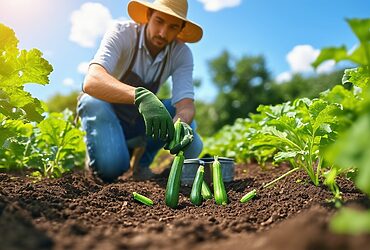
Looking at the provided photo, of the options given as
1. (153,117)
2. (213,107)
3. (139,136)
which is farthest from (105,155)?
(213,107)

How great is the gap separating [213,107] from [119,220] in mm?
36833

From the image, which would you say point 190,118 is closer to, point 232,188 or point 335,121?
point 232,188

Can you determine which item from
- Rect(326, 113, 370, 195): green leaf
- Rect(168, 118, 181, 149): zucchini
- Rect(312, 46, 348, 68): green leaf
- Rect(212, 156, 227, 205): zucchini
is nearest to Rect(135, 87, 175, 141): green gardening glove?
Rect(168, 118, 181, 149): zucchini

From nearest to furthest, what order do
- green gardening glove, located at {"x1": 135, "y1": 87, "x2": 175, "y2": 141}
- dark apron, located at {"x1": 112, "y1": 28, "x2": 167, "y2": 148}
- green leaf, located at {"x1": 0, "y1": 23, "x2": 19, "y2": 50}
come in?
1. green leaf, located at {"x1": 0, "y1": 23, "x2": 19, "y2": 50}
2. green gardening glove, located at {"x1": 135, "y1": 87, "x2": 175, "y2": 141}
3. dark apron, located at {"x1": 112, "y1": 28, "x2": 167, "y2": 148}

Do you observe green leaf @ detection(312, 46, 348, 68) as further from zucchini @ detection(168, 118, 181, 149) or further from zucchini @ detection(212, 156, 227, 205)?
zucchini @ detection(168, 118, 181, 149)

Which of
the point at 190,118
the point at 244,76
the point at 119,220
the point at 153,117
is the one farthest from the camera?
the point at 244,76

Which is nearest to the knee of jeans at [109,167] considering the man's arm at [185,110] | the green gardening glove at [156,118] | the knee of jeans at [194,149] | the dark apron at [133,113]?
the dark apron at [133,113]

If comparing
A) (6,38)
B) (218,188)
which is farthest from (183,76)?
(6,38)

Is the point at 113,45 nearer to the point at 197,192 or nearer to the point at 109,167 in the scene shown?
the point at 109,167

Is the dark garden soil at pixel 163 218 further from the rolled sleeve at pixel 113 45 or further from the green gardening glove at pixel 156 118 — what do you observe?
the rolled sleeve at pixel 113 45

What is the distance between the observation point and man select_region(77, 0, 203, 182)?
462 centimetres

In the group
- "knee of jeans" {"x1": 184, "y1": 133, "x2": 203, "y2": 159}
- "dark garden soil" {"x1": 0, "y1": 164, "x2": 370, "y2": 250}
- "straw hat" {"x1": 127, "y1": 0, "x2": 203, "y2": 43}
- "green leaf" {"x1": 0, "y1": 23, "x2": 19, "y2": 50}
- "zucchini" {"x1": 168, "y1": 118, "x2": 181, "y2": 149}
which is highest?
"straw hat" {"x1": 127, "y1": 0, "x2": 203, "y2": 43}

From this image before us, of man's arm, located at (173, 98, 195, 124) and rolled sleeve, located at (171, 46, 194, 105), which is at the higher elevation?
rolled sleeve, located at (171, 46, 194, 105)

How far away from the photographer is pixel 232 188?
4.05 meters
